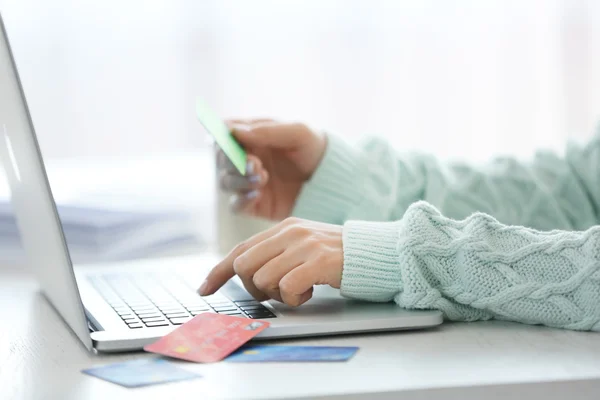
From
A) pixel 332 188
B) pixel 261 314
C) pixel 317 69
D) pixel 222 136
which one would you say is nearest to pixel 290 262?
pixel 261 314

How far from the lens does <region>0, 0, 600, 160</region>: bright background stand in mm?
1866

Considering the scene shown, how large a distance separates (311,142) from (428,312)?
0.51 meters

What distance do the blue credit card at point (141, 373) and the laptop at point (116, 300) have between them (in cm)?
3

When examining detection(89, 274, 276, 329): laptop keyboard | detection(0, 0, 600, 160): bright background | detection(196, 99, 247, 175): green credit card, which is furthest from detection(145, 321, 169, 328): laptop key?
detection(0, 0, 600, 160): bright background

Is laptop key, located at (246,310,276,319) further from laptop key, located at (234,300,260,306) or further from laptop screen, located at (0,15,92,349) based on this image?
laptop screen, located at (0,15,92,349)

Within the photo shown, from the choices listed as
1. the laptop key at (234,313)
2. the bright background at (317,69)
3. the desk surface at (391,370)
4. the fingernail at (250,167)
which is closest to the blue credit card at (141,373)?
the desk surface at (391,370)

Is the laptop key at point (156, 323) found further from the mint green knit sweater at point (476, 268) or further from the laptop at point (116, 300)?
the mint green knit sweater at point (476, 268)

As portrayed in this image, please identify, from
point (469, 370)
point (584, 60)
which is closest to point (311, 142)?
point (469, 370)

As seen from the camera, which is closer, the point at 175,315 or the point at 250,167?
the point at 175,315

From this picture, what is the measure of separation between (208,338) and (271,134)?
0.53m

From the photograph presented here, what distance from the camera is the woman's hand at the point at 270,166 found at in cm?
110

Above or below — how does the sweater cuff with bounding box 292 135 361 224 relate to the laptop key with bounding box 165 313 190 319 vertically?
below

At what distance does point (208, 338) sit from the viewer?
2.05ft

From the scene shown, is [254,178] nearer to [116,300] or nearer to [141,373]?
[116,300]
